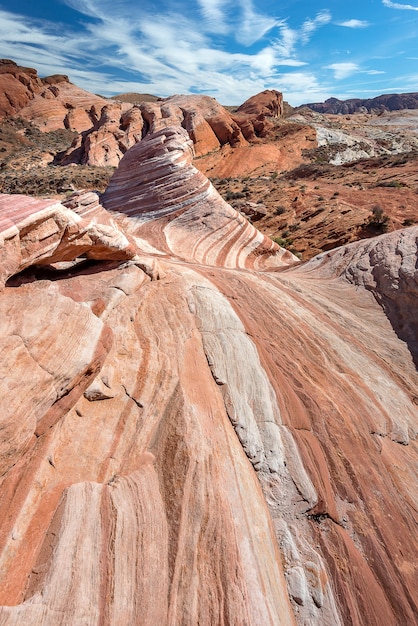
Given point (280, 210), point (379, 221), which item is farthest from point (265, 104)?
point (379, 221)

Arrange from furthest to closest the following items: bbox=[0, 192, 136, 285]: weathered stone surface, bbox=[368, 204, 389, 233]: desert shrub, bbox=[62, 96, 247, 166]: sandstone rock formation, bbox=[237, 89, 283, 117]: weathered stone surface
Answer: bbox=[237, 89, 283, 117]: weathered stone surface
bbox=[62, 96, 247, 166]: sandstone rock formation
bbox=[368, 204, 389, 233]: desert shrub
bbox=[0, 192, 136, 285]: weathered stone surface

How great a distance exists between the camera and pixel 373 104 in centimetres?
15012

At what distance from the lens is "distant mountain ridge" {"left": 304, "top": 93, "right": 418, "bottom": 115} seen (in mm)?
141500

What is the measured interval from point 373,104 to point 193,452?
190915mm

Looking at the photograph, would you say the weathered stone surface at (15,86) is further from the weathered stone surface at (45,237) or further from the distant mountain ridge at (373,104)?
the distant mountain ridge at (373,104)

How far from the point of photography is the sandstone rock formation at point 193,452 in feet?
9.05

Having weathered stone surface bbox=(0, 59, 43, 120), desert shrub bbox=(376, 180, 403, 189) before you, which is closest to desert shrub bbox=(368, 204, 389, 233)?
desert shrub bbox=(376, 180, 403, 189)

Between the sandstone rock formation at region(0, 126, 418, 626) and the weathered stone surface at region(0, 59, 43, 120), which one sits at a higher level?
the weathered stone surface at region(0, 59, 43, 120)

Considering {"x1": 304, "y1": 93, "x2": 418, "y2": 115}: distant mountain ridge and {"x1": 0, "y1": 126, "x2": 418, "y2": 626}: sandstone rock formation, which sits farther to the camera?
{"x1": 304, "y1": 93, "x2": 418, "y2": 115}: distant mountain ridge

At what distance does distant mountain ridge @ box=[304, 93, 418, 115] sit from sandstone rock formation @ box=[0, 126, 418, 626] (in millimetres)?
161790

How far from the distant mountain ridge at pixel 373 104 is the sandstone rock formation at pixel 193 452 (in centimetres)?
16179

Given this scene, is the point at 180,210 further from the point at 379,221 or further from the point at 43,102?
the point at 43,102

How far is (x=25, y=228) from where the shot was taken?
436cm

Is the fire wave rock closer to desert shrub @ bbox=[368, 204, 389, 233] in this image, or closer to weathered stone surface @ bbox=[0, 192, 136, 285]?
weathered stone surface @ bbox=[0, 192, 136, 285]
